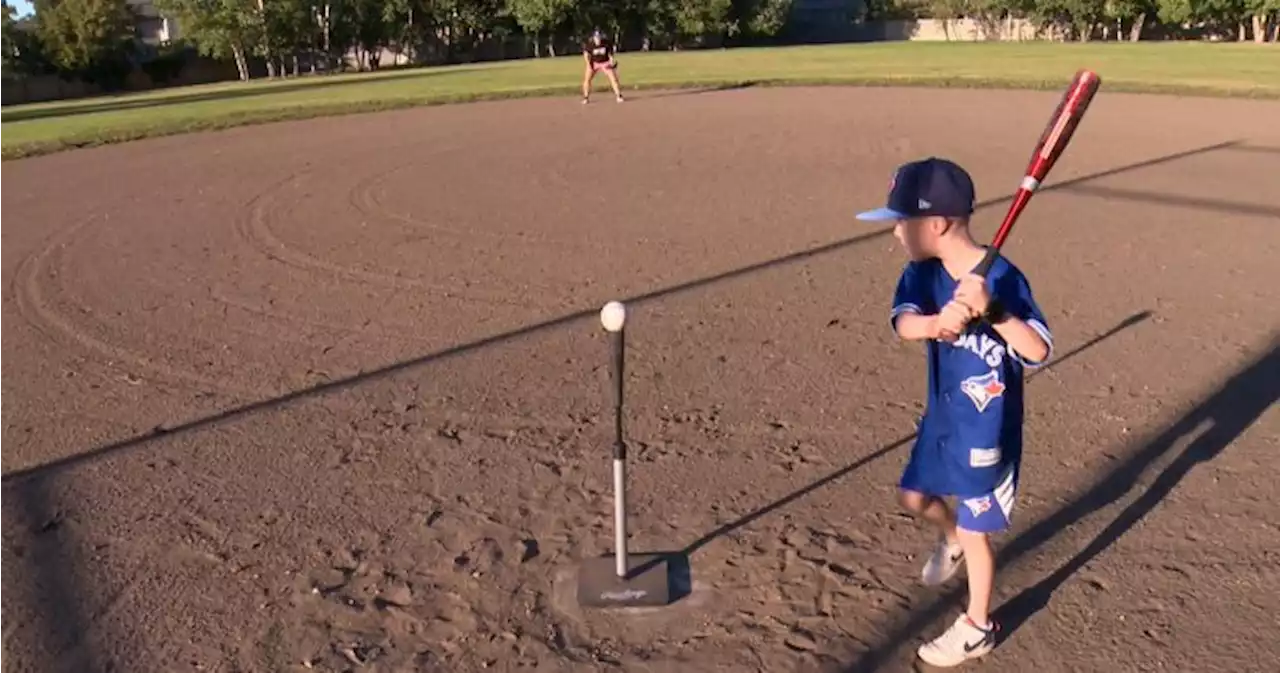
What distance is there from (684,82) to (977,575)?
28.0m

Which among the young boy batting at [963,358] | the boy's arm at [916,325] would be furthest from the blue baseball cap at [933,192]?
the boy's arm at [916,325]

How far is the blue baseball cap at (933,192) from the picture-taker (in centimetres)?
330

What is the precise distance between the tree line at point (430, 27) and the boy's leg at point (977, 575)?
5878 centimetres

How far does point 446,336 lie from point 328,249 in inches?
126

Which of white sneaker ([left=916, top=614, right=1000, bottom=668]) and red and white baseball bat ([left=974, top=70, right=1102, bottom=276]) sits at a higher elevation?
red and white baseball bat ([left=974, top=70, right=1102, bottom=276])

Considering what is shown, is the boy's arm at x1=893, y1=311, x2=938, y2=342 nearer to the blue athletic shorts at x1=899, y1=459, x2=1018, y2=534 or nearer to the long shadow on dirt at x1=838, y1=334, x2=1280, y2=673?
the blue athletic shorts at x1=899, y1=459, x2=1018, y2=534

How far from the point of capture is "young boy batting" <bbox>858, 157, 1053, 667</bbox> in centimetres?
328

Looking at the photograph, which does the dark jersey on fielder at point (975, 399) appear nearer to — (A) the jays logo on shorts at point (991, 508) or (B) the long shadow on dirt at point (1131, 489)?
(A) the jays logo on shorts at point (991, 508)

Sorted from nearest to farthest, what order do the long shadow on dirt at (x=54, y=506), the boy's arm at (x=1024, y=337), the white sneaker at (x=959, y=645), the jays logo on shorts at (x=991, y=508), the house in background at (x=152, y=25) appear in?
the boy's arm at (x=1024, y=337)
the jays logo on shorts at (x=991, y=508)
the white sneaker at (x=959, y=645)
the long shadow on dirt at (x=54, y=506)
the house in background at (x=152, y=25)

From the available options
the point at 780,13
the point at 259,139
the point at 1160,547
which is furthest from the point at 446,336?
the point at 780,13

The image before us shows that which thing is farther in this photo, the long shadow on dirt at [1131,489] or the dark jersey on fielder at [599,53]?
the dark jersey on fielder at [599,53]

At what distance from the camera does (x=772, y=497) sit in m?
5.08

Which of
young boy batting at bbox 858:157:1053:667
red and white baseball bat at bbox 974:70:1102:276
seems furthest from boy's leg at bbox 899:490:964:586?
red and white baseball bat at bbox 974:70:1102:276

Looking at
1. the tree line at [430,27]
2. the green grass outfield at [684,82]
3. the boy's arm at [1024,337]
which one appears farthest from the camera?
the tree line at [430,27]
